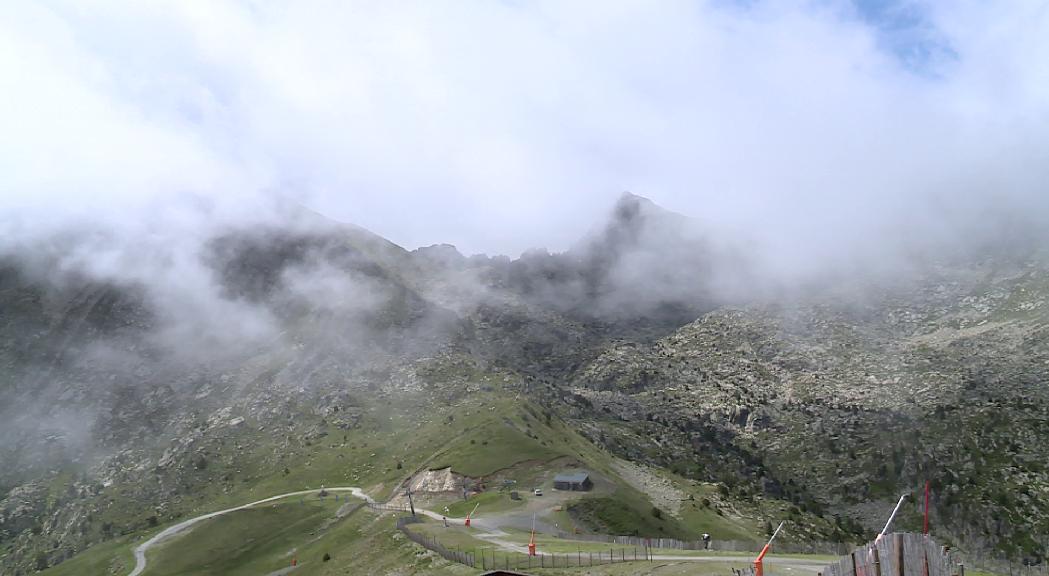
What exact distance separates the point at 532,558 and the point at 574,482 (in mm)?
51841

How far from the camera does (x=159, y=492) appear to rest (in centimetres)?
16912

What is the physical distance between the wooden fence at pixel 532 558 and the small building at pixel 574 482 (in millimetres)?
43297

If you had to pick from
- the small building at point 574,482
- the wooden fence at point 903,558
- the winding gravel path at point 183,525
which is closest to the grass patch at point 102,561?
the winding gravel path at point 183,525

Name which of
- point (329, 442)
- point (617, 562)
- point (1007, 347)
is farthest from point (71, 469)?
point (1007, 347)

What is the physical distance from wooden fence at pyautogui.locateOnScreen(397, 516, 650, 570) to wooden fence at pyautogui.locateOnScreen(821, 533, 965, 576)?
45.0m

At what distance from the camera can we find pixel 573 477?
108875 millimetres

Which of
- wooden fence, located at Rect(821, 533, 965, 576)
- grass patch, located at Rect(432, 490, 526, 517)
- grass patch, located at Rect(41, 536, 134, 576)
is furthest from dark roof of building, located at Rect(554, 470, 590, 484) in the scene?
wooden fence, located at Rect(821, 533, 965, 576)

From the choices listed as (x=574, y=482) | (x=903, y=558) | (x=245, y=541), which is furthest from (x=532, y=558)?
(x=245, y=541)

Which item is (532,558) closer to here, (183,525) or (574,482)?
(574,482)

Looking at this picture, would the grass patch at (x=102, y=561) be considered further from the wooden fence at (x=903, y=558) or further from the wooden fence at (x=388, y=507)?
the wooden fence at (x=903, y=558)

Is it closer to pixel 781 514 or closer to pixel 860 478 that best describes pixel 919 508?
pixel 860 478

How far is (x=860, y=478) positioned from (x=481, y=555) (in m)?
149

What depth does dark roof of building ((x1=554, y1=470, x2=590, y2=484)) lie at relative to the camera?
351ft

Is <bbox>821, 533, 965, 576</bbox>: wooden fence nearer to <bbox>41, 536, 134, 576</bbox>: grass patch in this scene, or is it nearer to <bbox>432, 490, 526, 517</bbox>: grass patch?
<bbox>432, 490, 526, 517</bbox>: grass patch
